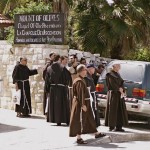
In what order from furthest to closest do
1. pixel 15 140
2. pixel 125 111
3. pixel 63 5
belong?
pixel 63 5 → pixel 125 111 → pixel 15 140

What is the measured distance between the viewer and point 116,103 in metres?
12.2

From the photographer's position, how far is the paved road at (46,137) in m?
9.97

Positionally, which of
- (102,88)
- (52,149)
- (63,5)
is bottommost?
(52,149)

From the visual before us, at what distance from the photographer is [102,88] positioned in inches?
544

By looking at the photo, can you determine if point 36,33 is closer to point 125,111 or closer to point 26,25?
point 26,25

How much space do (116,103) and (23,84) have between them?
3.18 metres

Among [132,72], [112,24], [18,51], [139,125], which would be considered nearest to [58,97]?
[132,72]

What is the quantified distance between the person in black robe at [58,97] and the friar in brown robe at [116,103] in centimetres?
108

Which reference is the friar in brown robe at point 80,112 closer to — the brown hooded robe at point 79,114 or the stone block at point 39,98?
the brown hooded robe at point 79,114

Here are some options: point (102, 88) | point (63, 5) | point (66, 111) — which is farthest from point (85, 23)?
point (66, 111)

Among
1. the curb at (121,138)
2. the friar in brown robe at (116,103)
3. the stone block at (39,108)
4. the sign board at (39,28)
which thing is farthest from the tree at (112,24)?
the curb at (121,138)

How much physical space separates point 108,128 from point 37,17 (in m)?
4.53

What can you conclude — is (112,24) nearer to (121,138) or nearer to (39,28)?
(39,28)

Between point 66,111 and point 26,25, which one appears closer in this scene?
point 66,111
